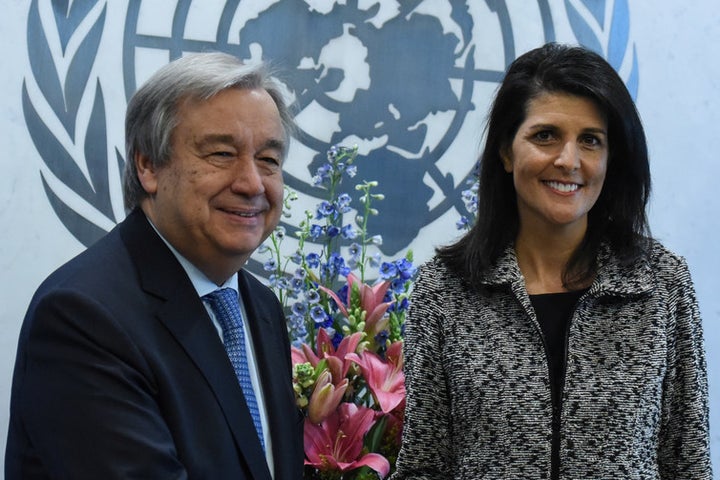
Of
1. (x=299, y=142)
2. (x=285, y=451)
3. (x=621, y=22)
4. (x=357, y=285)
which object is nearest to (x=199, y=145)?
(x=285, y=451)

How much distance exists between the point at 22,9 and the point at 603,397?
5.72 ft

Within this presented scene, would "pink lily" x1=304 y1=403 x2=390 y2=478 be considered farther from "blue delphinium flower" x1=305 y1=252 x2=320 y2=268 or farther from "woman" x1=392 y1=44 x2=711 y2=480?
"blue delphinium flower" x1=305 y1=252 x2=320 y2=268

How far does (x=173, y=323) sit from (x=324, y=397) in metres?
0.51

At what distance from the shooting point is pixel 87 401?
1279 mm

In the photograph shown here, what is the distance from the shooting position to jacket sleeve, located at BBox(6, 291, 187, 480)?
127cm

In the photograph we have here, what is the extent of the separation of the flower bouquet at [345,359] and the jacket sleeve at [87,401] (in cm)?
60

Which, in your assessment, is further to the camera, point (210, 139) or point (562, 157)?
point (562, 157)

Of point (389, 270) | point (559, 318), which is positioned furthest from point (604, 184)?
point (389, 270)

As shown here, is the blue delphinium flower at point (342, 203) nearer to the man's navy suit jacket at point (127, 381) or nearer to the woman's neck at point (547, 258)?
the woman's neck at point (547, 258)

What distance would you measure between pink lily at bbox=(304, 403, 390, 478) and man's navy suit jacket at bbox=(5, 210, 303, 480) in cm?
31

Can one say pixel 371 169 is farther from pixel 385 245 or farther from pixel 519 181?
pixel 519 181

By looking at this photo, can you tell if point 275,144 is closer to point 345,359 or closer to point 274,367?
point 274,367

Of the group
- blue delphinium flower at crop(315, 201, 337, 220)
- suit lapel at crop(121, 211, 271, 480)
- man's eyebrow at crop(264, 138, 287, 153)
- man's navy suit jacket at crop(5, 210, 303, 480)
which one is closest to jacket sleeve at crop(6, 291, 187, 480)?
man's navy suit jacket at crop(5, 210, 303, 480)

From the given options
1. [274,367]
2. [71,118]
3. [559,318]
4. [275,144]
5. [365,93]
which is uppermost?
[365,93]
